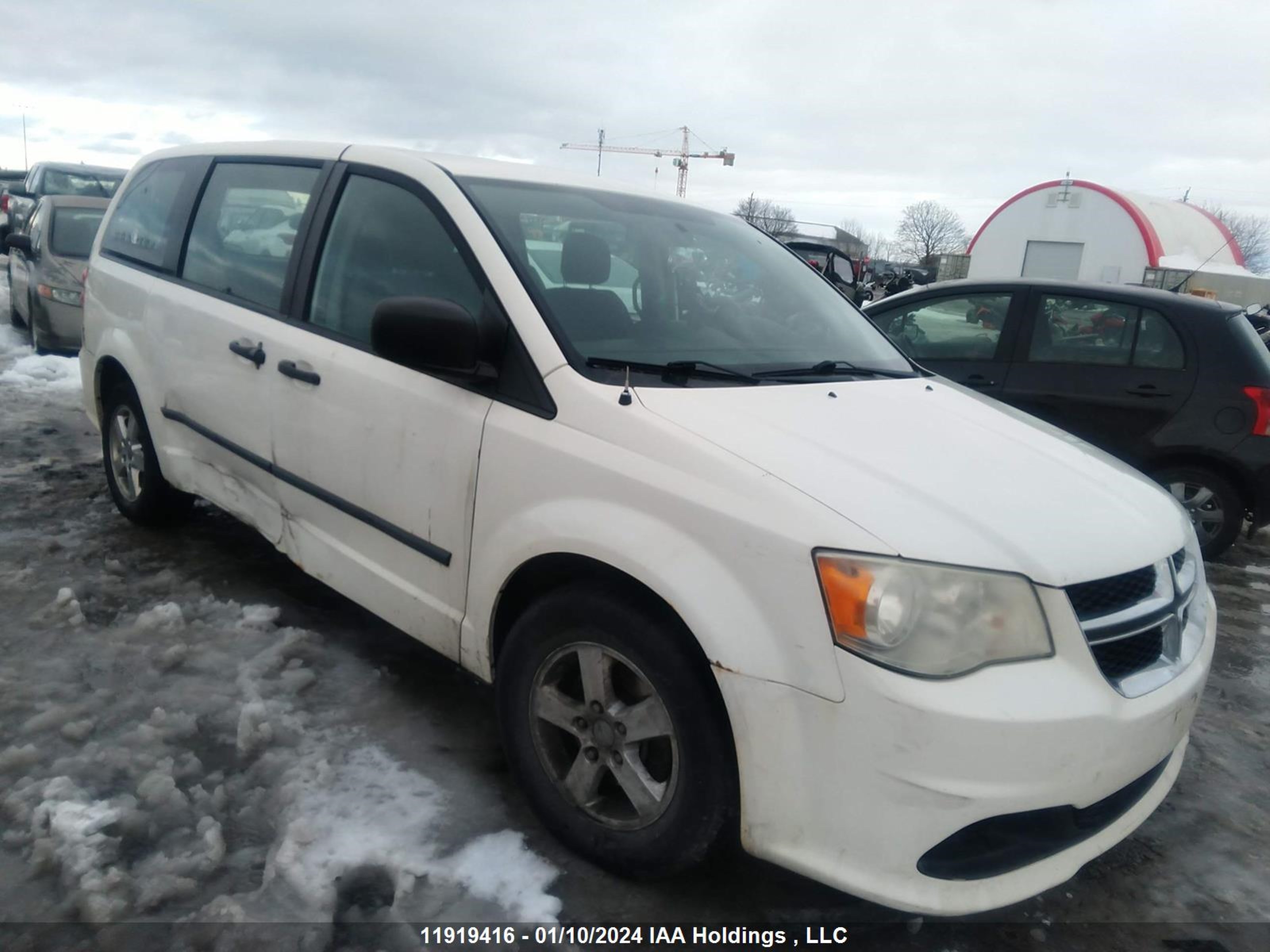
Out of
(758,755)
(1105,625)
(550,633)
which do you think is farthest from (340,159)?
(1105,625)

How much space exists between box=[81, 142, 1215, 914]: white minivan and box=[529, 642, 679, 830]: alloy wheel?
0.03 feet

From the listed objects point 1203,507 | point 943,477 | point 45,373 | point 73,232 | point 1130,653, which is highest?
point 73,232

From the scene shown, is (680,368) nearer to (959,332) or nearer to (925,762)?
(925,762)

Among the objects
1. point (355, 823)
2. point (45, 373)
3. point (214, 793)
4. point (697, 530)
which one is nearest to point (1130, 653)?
point (697, 530)

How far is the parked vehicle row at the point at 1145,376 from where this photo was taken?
532 cm

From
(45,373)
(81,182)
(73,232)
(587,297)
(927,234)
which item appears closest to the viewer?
(587,297)

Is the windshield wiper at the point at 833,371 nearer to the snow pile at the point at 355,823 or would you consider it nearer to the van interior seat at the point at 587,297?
the van interior seat at the point at 587,297

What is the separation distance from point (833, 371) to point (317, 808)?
193cm

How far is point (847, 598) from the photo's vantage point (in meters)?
1.92

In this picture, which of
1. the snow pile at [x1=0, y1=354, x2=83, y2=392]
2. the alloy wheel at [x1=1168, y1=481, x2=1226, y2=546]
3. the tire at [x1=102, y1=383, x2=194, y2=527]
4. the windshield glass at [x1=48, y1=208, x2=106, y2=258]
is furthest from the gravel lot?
the windshield glass at [x1=48, y1=208, x2=106, y2=258]

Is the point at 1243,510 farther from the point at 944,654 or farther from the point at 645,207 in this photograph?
the point at 944,654

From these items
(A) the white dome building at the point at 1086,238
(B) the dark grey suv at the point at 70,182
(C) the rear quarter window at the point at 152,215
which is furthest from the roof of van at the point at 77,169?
(A) the white dome building at the point at 1086,238

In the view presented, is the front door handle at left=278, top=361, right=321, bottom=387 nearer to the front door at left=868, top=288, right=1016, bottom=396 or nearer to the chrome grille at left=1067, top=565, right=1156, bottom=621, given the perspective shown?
the chrome grille at left=1067, top=565, right=1156, bottom=621

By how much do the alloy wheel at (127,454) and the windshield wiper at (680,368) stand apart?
2784mm
